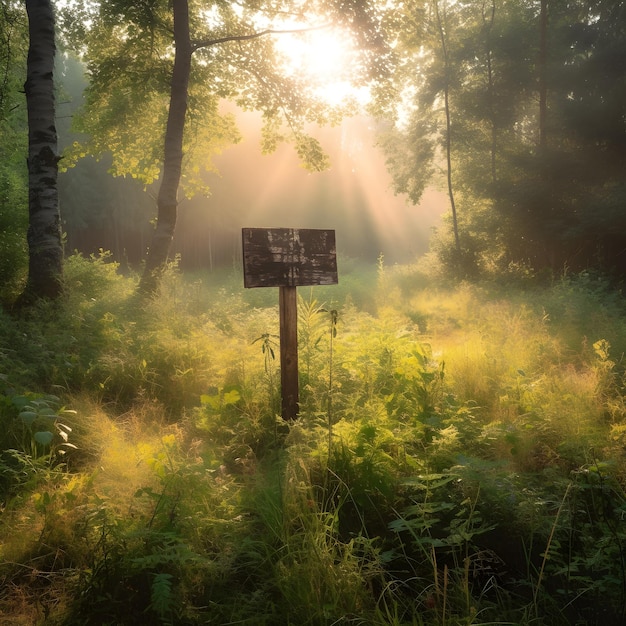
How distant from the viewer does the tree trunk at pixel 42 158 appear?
25.1ft

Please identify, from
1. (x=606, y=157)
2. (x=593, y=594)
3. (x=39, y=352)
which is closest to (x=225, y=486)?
(x=593, y=594)

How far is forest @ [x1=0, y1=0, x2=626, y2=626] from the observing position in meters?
2.57

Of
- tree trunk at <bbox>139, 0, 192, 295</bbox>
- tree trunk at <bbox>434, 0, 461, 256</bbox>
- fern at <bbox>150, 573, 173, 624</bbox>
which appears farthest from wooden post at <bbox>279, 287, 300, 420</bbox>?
tree trunk at <bbox>434, 0, 461, 256</bbox>

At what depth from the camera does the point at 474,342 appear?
746cm

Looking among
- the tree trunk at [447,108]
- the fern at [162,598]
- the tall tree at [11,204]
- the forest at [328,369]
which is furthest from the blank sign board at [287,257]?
the tree trunk at [447,108]

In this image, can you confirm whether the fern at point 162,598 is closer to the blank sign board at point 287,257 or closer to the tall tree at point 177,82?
the blank sign board at point 287,257

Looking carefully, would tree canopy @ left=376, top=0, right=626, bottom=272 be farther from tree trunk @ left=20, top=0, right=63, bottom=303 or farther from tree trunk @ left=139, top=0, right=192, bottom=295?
tree trunk @ left=20, top=0, right=63, bottom=303

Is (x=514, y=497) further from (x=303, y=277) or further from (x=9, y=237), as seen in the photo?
(x=9, y=237)

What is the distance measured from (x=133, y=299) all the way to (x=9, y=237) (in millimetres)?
2546

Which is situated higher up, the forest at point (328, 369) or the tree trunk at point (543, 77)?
the tree trunk at point (543, 77)

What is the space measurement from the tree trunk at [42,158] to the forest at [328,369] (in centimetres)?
4

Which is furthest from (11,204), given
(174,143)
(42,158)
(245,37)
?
(245,37)

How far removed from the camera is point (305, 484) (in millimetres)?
3129

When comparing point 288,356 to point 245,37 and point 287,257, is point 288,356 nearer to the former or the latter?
point 287,257
